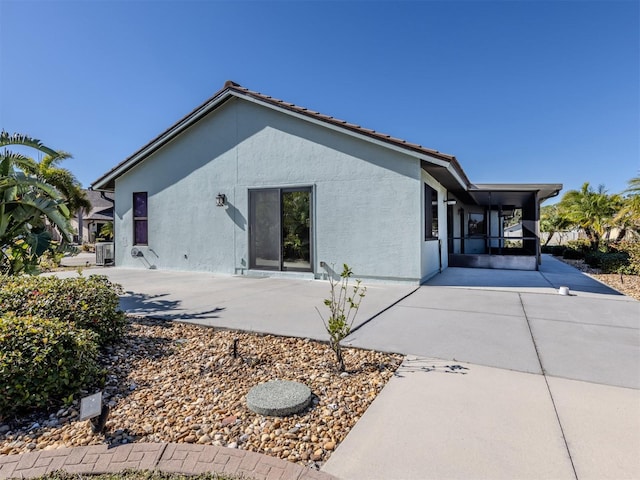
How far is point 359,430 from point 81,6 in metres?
12.0

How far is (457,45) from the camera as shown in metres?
12.4

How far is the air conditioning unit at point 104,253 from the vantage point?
574 inches

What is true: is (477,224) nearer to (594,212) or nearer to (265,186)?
(594,212)

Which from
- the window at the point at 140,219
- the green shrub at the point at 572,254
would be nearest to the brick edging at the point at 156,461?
the window at the point at 140,219

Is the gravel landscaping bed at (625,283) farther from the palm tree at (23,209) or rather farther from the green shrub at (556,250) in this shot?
the palm tree at (23,209)

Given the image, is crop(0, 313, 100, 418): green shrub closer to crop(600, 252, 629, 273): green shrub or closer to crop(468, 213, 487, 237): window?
crop(600, 252, 629, 273): green shrub

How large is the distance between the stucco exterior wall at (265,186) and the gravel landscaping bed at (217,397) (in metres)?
5.28

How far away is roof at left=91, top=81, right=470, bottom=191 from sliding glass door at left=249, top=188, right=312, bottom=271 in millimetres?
2192

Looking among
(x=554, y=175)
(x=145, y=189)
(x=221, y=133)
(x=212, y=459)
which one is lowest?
(x=212, y=459)

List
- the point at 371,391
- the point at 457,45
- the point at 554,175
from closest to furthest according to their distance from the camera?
the point at 371,391, the point at 457,45, the point at 554,175

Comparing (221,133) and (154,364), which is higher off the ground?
(221,133)


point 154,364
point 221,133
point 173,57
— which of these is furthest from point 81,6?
point 154,364

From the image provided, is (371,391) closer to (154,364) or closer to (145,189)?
(154,364)

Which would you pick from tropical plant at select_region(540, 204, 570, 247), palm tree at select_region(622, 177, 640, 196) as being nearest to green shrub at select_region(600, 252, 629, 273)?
palm tree at select_region(622, 177, 640, 196)
